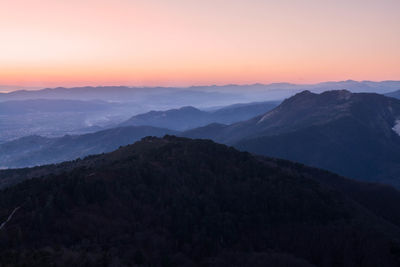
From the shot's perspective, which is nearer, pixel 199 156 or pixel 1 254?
pixel 1 254

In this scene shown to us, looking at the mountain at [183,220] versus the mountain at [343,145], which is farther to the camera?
the mountain at [343,145]

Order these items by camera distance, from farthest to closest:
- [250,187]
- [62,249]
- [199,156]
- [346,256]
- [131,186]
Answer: [199,156] → [250,187] → [131,186] → [346,256] → [62,249]

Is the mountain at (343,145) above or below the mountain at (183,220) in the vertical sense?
below

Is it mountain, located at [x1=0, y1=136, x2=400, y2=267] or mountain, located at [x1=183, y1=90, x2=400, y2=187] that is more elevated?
mountain, located at [x1=0, y1=136, x2=400, y2=267]

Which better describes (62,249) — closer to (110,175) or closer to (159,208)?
(159,208)

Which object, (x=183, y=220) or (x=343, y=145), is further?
(x=343, y=145)

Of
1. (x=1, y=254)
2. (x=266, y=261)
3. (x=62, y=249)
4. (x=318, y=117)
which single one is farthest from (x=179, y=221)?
(x=318, y=117)

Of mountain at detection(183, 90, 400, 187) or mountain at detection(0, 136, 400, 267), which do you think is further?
mountain at detection(183, 90, 400, 187)

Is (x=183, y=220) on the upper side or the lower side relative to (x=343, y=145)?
upper
